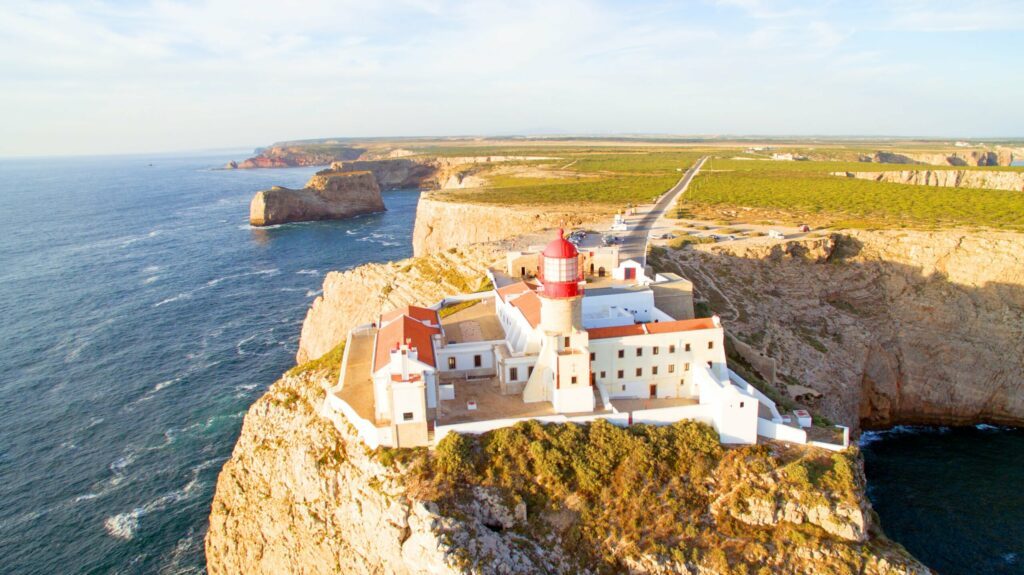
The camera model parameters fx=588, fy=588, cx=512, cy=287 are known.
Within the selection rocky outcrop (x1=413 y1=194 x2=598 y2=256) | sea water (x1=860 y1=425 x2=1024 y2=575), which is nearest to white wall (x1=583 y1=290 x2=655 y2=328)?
sea water (x1=860 y1=425 x2=1024 y2=575)

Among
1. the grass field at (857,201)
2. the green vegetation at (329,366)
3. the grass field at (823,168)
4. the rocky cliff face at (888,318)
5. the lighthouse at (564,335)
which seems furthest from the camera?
the grass field at (823,168)

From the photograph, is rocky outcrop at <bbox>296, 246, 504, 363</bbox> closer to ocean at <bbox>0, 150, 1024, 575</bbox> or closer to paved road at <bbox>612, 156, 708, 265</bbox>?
ocean at <bbox>0, 150, 1024, 575</bbox>

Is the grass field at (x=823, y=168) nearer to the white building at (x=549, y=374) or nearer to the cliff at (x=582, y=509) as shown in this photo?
the white building at (x=549, y=374)

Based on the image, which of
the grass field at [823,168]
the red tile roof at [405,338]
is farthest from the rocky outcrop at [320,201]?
the red tile roof at [405,338]

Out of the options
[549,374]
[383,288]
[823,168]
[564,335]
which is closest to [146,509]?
[383,288]

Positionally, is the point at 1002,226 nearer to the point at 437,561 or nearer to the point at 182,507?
the point at 437,561

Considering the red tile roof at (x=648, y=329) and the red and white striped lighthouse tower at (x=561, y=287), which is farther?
the red tile roof at (x=648, y=329)
